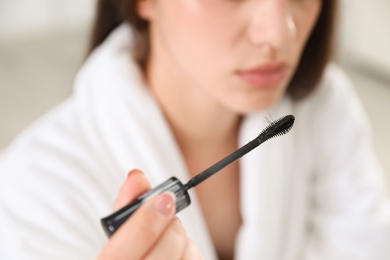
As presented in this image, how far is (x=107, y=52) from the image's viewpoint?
1.31 feet

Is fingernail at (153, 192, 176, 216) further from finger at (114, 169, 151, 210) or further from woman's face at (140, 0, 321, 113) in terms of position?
woman's face at (140, 0, 321, 113)

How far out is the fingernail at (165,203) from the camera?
0.58 ft

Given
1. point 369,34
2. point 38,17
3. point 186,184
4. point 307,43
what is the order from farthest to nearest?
1. point 38,17
2. point 369,34
3. point 307,43
4. point 186,184

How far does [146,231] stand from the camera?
0.18m

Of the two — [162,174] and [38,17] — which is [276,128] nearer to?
[162,174]

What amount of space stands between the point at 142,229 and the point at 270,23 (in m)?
0.17

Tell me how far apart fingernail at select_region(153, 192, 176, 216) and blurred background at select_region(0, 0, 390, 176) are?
1.47 ft

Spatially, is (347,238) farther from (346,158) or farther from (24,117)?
(24,117)

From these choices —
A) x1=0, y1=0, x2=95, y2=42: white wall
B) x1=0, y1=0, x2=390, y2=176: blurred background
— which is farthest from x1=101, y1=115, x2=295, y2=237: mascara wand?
x1=0, y1=0, x2=95, y2=42: white wall

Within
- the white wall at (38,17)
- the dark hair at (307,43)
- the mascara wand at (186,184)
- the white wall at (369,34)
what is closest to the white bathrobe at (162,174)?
the dark hair at (307,43)

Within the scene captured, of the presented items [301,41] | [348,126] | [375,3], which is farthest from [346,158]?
[375,3]

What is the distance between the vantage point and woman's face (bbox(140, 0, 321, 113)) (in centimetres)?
32

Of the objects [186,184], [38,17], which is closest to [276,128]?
[186,184]

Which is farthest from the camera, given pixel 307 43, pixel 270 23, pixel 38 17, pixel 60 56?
pixel 38 17
